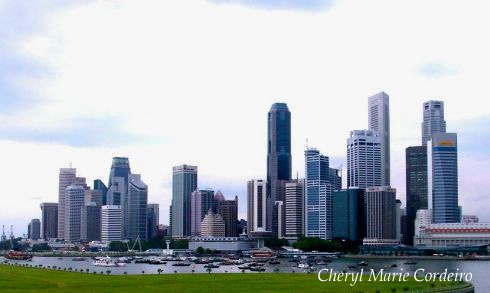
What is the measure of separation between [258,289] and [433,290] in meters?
19.2

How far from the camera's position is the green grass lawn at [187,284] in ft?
289

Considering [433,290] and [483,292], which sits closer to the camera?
[433,290]

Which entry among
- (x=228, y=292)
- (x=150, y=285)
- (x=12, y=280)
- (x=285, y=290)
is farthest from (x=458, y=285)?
(x=12, y=280)

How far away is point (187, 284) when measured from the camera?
315 feet

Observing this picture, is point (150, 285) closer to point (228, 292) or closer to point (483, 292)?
point (228, 292)

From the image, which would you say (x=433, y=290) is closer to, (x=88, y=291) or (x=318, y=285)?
(x=318, y=285)

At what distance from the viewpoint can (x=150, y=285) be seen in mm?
93750

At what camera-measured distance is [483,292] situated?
9969 centimetres

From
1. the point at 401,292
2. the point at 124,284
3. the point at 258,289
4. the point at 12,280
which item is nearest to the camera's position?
the point at 401,292

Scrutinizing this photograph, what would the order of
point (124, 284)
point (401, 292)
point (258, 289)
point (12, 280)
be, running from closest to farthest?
point (401, 292), point (258, 289), point (124, 284), point (12, 280)

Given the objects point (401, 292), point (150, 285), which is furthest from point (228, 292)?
point (401, 292)

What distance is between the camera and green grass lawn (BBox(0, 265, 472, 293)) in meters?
88.2

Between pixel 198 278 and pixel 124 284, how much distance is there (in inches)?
563

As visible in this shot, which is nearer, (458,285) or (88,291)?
(88,291)
